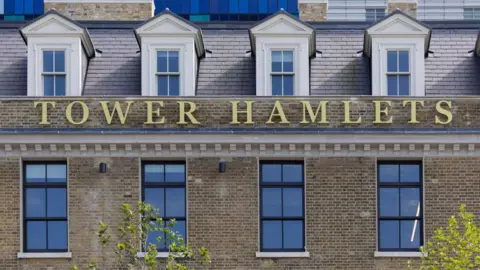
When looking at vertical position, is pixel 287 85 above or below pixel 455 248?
above

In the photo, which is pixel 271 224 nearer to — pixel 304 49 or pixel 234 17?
pixel 304 49

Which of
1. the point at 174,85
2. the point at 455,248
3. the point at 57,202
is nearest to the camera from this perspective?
the point at 455,248

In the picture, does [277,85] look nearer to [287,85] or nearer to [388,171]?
[287,85]

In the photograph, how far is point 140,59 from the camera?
46.2 metres

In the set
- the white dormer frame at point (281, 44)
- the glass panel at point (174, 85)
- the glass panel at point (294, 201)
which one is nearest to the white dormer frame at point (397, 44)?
the white dormer frame at point (281, 44)

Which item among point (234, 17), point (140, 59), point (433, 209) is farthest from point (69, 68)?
point (234, 17)

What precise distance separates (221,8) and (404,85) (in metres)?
54.0

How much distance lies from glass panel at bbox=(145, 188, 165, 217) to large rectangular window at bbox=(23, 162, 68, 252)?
2.09m

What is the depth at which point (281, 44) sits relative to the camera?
45250mm

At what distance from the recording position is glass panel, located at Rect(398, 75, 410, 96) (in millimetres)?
45188

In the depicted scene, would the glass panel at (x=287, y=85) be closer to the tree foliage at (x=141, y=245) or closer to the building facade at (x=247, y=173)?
the building facade at (x=247, y=173)

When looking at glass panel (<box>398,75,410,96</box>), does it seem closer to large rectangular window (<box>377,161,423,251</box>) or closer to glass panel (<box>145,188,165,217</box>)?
large rectangular window (<box>377,161,423,251</box>)

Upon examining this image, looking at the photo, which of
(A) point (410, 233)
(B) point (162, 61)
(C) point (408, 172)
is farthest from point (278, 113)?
(A) point (410, 233)

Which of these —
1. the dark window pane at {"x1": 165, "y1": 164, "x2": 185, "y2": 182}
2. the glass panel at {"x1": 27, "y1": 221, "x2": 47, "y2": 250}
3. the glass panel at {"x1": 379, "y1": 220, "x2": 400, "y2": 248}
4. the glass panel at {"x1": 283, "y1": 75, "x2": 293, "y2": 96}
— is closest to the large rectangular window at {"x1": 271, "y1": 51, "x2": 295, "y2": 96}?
the glass panel at {"x1": 283, "y1": 75, "x2": 293, "y2": 96}
